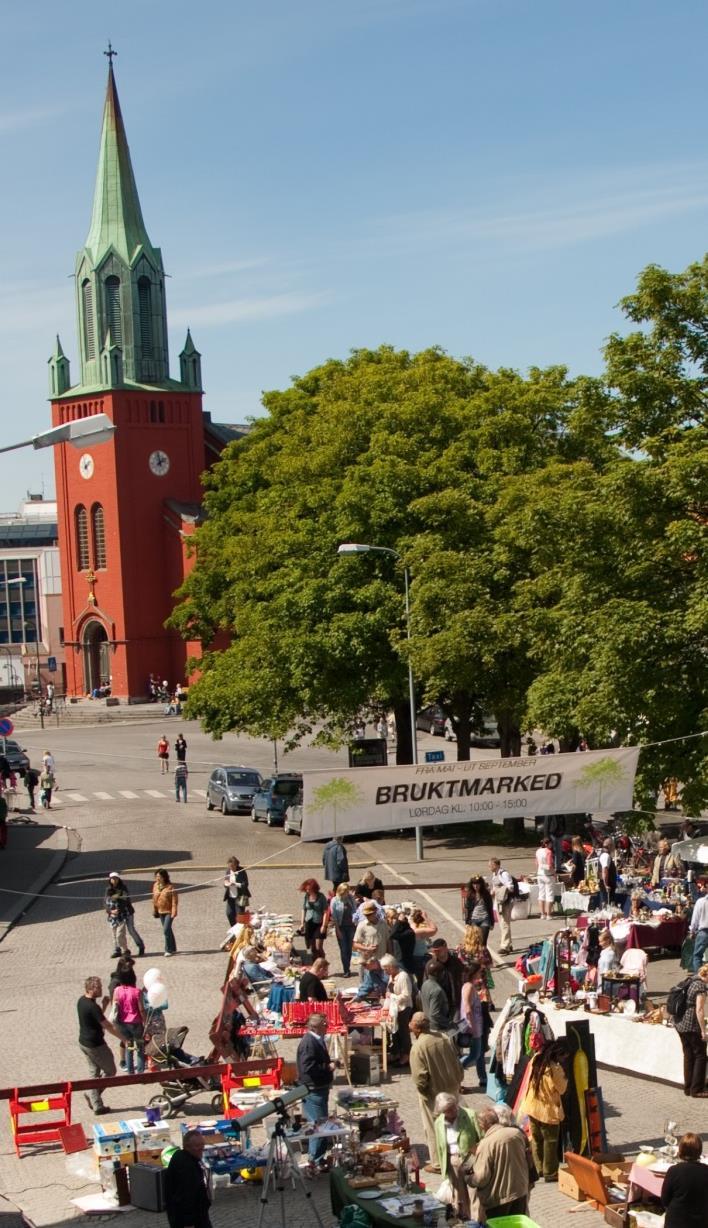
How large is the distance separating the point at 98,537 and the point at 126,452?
4.87 meters

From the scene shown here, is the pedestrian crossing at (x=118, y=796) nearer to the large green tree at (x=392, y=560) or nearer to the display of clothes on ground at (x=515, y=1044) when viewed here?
the large green tree at (x=392, y=560)

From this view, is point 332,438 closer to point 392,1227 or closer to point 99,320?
point 392,1227

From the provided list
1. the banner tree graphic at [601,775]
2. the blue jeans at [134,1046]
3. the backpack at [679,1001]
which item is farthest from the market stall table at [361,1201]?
the banner tree graphic at [601,775]

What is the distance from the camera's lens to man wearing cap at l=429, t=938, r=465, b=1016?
56.1ft

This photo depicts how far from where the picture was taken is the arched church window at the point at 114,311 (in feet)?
274

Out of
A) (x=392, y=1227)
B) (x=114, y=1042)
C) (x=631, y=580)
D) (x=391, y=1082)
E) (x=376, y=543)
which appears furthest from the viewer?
(x=376, y=543)

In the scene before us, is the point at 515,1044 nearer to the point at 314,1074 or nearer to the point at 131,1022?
the point at 314,1074

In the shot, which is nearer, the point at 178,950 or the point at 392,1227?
the point at 392,1227

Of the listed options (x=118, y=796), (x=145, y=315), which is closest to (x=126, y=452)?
(x=145, y=315)

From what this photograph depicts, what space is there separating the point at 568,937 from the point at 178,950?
20.6 ft

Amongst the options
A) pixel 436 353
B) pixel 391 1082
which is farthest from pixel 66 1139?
pixel 436 353

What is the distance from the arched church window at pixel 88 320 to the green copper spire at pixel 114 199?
5.59 feet

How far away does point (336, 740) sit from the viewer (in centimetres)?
3975

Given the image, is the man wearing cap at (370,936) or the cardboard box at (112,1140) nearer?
the cardboard box at (112,1140)
